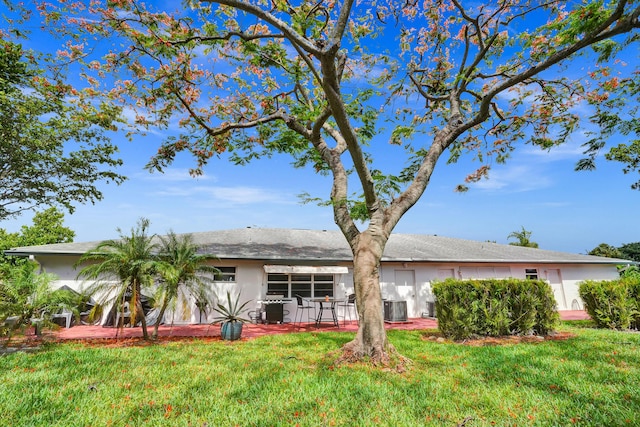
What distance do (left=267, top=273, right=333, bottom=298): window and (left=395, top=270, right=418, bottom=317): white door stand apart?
3905 millimetres

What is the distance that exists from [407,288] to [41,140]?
20.9 meters

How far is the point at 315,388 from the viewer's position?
5.23m

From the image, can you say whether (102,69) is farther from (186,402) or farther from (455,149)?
(455,149)

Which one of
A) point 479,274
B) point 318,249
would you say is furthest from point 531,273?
point 318,249

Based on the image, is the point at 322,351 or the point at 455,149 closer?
the point at 322,351

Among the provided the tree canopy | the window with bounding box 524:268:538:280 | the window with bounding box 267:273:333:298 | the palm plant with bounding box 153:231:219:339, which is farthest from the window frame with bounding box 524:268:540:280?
the tree canopy

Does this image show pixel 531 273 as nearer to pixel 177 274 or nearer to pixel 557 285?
pixel 557 285

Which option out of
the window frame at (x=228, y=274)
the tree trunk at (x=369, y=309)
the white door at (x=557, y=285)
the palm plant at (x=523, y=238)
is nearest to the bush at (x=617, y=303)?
the white door at (x=557, y=285)

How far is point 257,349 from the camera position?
8641mm

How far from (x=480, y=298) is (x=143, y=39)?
12328 mm

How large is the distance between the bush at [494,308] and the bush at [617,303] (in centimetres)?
299

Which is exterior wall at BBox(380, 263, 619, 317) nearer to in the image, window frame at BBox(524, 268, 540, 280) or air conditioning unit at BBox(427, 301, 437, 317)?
window frame at BBox(524, 268, 540, 280)

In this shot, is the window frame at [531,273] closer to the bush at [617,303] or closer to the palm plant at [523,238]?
the bush at [617,303]

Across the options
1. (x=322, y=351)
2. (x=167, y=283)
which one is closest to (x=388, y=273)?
(x=322, y=351)
